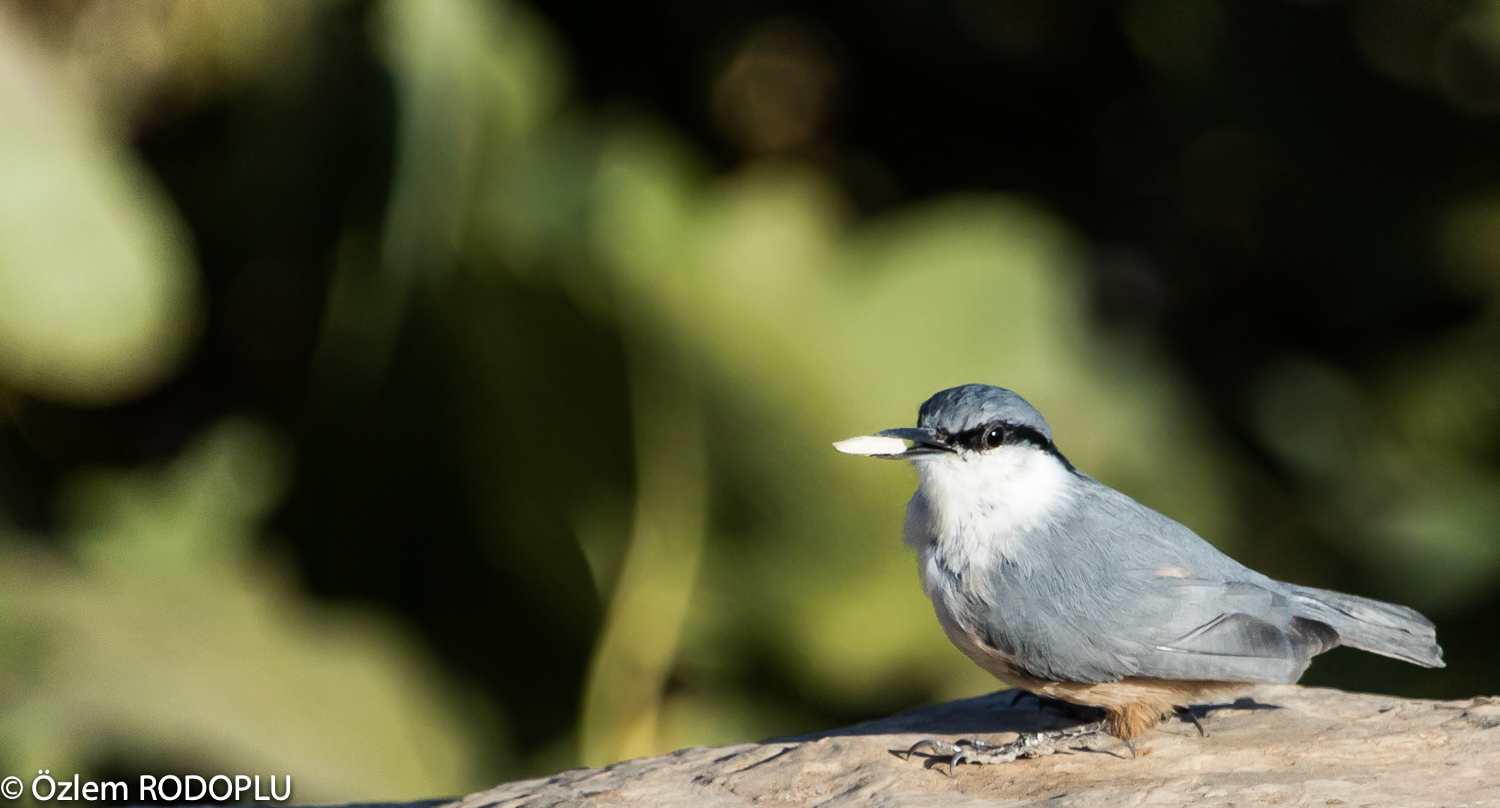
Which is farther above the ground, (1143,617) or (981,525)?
(981,525)

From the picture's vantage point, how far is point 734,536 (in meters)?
2.48

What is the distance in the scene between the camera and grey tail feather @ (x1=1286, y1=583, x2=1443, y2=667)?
5.08 feet

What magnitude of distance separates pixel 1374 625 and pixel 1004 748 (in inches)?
19.0

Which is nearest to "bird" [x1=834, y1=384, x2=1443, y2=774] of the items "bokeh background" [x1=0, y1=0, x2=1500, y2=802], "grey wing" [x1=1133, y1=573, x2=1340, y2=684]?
"grey wing" [x1=1133, y1=573, x2=1340, y2=684]

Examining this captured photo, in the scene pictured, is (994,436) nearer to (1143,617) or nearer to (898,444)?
(898,444)

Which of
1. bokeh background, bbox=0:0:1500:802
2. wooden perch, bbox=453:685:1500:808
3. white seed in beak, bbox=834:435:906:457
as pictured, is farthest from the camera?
bokeh background, bbox=0:0:1500:802

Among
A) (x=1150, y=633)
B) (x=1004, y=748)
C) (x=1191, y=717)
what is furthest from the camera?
(x=1191, y=717)

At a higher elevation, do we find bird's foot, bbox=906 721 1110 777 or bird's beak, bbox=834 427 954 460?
bird's beak, bbox=834 427 954 460

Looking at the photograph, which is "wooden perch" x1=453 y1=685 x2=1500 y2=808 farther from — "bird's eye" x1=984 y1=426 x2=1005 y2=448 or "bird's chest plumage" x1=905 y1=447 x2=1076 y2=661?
"bird's eye" x1=984 y1=426 x2=1005 y2=448

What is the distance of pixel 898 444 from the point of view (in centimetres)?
162

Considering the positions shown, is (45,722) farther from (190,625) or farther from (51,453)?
(51,453)

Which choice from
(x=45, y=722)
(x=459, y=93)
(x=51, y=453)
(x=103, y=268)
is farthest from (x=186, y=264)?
(x=45, y=722)

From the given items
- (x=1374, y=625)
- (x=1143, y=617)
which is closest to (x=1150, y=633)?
(x=1143, y=617)

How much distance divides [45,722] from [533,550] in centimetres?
91
